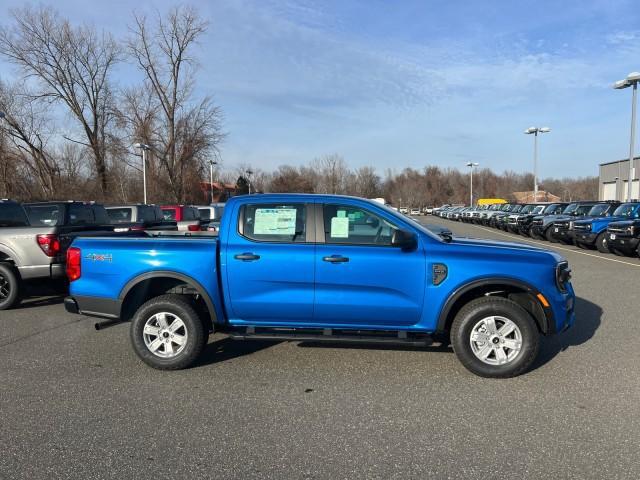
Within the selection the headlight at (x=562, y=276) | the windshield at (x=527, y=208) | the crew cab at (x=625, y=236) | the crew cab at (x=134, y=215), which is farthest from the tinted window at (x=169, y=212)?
the windshield at (x=527, y=208)

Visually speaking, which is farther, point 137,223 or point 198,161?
point 198,161

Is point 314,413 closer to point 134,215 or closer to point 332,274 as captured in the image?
point 332,274

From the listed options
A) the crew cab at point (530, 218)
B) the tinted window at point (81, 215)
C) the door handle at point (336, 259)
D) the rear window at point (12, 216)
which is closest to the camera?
the door handle at point (336, 259)

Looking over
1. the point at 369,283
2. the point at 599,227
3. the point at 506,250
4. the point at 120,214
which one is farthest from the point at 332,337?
the point at 599,227

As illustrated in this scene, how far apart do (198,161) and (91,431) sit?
42642 millimetres

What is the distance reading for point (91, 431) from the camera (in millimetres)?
3523

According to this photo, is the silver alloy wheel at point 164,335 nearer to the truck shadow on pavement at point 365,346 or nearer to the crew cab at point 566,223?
the truck shadow on pavement at point 365,346

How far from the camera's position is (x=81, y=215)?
28.2ft

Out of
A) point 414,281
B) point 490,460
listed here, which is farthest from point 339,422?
point 414,281

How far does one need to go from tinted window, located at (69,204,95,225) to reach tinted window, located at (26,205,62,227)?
0.20 metres

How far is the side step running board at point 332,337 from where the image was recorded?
459 centimetres

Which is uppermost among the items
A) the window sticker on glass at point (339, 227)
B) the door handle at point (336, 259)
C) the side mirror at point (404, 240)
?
the window sticker on glass at point (339, 227)

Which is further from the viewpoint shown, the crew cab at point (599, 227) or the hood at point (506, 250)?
the crew cab at point (599, 227)

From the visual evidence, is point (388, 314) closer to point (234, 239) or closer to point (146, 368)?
point (234, 239)
